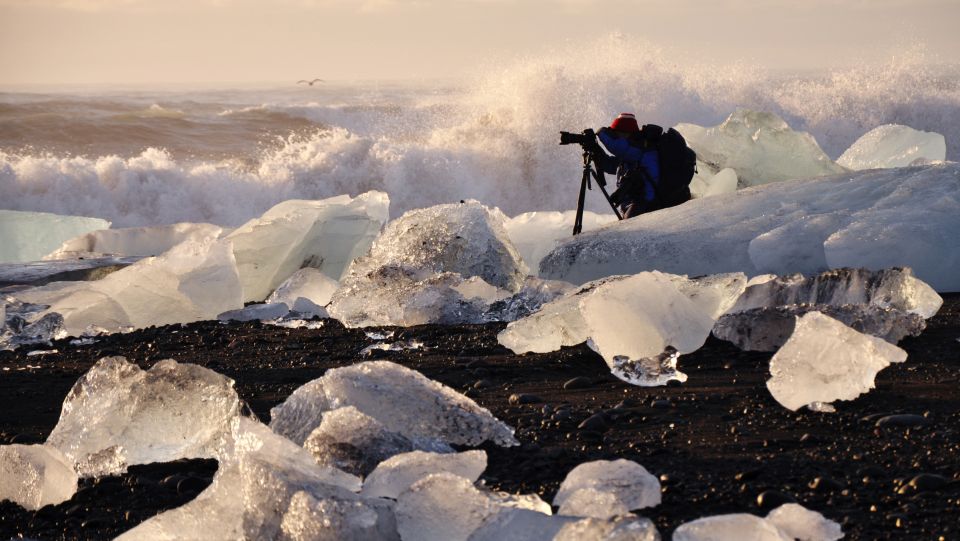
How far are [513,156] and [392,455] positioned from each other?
43.3 ft

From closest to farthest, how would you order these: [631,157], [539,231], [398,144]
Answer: [631,157]
[539,231]
[398,144]

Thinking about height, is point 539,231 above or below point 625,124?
below

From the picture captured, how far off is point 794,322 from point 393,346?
1645 millimetres

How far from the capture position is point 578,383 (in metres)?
3.86

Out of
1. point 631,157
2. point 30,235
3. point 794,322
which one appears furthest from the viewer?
point 30,235

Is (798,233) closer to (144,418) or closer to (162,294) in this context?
(162,294)

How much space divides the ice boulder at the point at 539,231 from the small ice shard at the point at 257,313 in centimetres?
176

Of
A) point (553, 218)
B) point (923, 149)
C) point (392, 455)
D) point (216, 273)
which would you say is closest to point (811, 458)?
point (392, 455)

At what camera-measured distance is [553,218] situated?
7656mm

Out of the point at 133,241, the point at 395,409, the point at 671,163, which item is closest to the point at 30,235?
the point at 133,241

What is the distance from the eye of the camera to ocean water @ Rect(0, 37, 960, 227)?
568 inches

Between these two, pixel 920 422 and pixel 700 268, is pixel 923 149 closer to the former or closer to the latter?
pixel 700 268

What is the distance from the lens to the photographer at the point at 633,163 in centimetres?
685

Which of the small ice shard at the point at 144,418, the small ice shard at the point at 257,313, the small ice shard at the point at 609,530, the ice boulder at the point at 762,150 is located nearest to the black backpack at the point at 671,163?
the ice boulder at the point at 762,150
